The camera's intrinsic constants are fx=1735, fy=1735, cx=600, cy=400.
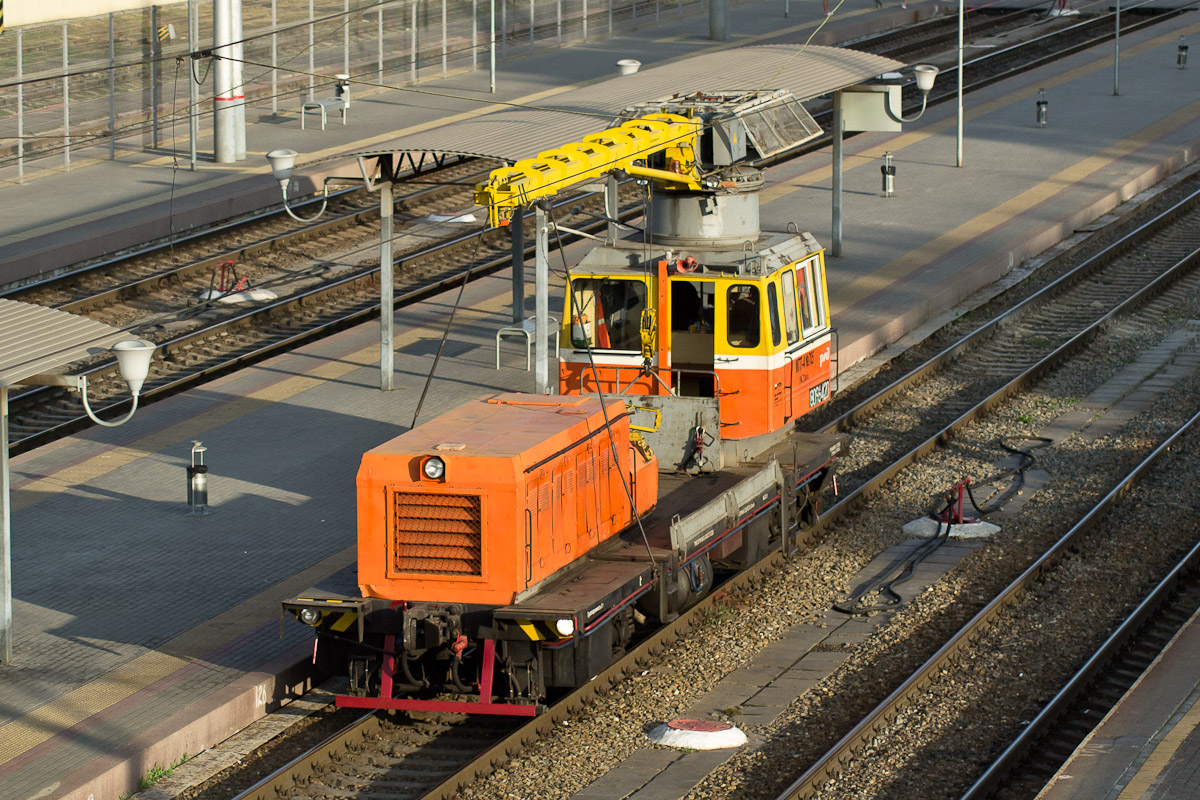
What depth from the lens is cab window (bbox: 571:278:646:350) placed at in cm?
1708

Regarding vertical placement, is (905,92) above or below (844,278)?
above

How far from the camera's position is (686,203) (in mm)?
17719

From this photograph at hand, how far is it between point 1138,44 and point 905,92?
1033cm

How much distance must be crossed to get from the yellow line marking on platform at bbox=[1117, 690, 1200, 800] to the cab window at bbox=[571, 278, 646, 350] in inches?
248

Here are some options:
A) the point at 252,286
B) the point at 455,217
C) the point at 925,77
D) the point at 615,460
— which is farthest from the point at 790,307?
the point at 455,217

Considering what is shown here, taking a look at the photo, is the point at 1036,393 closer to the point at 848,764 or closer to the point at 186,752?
the point at 848,764

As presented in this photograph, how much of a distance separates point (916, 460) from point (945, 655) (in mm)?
6182

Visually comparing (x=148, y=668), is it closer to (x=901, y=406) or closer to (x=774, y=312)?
(x=774, y=312)

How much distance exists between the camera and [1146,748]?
13.1 metres

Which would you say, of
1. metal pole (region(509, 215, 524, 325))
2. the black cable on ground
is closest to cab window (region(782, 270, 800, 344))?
the black cable on ground

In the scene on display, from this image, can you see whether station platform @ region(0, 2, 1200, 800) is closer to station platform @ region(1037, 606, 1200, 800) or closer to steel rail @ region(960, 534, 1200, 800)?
steel rail @ region(960, 534, 1200, 800)

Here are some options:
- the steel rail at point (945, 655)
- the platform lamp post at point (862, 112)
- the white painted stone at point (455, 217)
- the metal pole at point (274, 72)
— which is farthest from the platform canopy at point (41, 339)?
the metal pole at point (274, 72)

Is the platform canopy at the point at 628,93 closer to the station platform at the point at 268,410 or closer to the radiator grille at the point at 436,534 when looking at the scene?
the station platform at the point at 268,410

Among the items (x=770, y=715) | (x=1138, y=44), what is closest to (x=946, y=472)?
(x=770, y=715)
